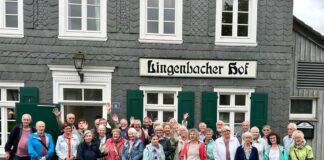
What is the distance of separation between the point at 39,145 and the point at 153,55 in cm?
403

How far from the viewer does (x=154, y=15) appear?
9266 millimetres

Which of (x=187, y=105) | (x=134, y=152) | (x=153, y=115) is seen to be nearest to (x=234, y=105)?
(x=187, y=105)

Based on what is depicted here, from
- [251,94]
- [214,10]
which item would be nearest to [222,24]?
[214,10]

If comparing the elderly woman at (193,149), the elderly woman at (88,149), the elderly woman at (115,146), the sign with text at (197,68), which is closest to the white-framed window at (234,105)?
the sign with text at (197,68)

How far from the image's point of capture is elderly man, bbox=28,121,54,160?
250 inches

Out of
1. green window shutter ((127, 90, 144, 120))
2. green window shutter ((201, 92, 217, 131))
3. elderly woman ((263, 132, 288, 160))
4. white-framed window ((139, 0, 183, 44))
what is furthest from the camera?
green window shutter ((201, 92, 217, 131))

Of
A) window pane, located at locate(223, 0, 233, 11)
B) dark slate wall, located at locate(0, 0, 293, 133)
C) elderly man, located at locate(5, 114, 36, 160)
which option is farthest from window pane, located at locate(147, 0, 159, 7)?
elderly man, located at locate(5, 114, 36, 160)

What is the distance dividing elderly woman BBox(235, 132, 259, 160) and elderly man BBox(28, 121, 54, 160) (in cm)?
372

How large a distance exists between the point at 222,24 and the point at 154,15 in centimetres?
200

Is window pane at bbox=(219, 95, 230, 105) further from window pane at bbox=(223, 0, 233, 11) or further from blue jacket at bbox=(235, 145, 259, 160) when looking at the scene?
blue jacket at bbox=(235, 145, 259, 160)

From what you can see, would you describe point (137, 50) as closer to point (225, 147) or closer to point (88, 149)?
point (88, 149)

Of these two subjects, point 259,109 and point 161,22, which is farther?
point 259,109

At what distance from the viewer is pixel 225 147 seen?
20.5ft

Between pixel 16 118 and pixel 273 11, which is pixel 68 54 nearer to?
pixel 16 118
